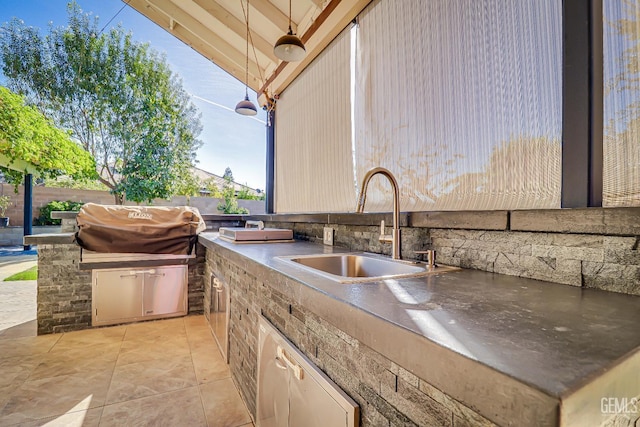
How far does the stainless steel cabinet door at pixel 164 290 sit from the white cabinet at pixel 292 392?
91.2 inches

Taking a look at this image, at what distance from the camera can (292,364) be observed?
1.16 m

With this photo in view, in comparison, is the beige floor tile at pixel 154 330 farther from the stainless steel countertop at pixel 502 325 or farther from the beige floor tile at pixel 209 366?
the stainless steel countertop at pixel 502 325

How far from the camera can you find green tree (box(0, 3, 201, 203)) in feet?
27.1

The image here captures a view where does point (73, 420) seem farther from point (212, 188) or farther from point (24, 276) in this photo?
point (212, 188)

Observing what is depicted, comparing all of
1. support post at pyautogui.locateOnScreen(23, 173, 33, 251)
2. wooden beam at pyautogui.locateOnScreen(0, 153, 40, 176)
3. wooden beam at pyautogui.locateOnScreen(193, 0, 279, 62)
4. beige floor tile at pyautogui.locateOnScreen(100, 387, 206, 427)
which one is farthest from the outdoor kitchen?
support post at pyautogui.locateOnScreen(23, 173, 33, 251)

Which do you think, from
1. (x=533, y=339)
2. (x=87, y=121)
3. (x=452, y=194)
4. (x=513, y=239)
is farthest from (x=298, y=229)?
(x=87, y=121)

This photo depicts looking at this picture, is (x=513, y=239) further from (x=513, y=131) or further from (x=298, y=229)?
(x=298, y=229)

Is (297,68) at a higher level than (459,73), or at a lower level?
higher

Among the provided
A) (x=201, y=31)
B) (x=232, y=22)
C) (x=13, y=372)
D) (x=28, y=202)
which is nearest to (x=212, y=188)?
(x=28, y=202)

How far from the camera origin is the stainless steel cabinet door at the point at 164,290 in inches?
130

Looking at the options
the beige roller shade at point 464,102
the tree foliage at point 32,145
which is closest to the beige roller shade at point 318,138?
the beige roller shade at point 464,102

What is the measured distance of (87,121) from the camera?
8430 mm

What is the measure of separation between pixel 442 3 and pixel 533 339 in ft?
6.28

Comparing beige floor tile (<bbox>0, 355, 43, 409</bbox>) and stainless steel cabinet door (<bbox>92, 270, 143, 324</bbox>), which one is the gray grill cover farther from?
beige floor tile (<bbox>0, 355, 43, 409</bbox>)
